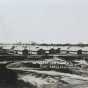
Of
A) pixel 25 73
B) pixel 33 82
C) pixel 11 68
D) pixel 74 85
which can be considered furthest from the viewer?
pixel 11 68

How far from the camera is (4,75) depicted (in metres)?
16.8

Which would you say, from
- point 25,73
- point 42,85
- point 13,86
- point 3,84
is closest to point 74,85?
point 42,85

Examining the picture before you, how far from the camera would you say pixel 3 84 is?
16062 mm

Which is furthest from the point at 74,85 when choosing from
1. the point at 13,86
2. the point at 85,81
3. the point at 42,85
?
the point at 13,86

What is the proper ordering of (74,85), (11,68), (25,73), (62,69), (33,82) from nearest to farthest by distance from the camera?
(74,85)
(33,82)
(25,73)
(62,69)
(11,68)

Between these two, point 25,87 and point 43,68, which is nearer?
point 25,87

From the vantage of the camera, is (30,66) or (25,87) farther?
(30,66)

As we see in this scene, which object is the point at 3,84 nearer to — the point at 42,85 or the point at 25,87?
the point at 25,87

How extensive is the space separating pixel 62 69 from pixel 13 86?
11.7 feet

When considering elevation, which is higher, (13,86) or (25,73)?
(25,73)

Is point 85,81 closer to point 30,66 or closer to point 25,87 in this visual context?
point 25,87

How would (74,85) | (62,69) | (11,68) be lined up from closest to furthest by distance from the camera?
(74,85) < (62,69) < (11,68)

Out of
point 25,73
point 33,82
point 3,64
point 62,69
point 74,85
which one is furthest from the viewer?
point 3,64

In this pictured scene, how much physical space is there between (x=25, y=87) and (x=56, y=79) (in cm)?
164
